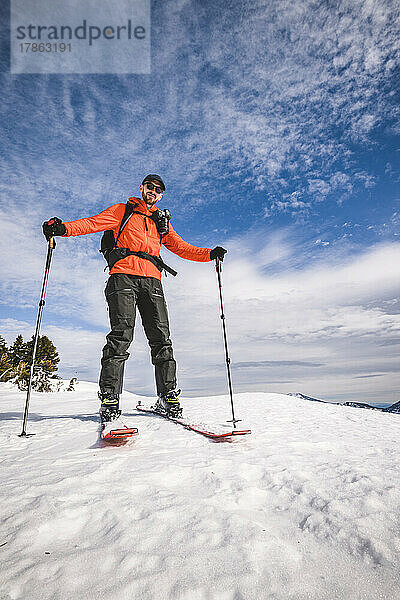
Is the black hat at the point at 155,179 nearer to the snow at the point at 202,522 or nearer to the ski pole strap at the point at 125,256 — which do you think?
the ski pole strap at the point at 125,256

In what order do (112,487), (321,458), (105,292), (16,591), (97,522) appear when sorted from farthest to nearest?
(105,292) < (321,458) < (112,487) < (97,522) < (16,591)

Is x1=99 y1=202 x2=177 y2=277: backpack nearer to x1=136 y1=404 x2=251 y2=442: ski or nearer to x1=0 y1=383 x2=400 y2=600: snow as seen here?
x1=136 y1=404 x2=251 y2=442: ski

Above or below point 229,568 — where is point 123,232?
above

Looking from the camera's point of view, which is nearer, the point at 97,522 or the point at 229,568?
the point at 229,568

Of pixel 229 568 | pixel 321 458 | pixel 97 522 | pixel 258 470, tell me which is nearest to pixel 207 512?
pixel 229 568

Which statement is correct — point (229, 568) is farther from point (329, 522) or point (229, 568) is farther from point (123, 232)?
point (123, 232)

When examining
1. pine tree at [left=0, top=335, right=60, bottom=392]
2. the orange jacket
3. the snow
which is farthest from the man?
pine tree at [left=0, top=335, right=60, bottom=392]

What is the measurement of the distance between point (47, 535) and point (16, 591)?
400 millimetres

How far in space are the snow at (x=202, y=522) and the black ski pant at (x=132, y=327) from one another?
1619mm

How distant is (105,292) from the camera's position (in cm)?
511

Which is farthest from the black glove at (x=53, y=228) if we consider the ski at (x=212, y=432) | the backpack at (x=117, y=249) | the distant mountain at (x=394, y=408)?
the distant mountain at (x=394, y=408)

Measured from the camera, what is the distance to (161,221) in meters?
5.54

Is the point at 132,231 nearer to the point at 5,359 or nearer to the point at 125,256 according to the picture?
the point at 125,256

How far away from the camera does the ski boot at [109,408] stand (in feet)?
14.1
